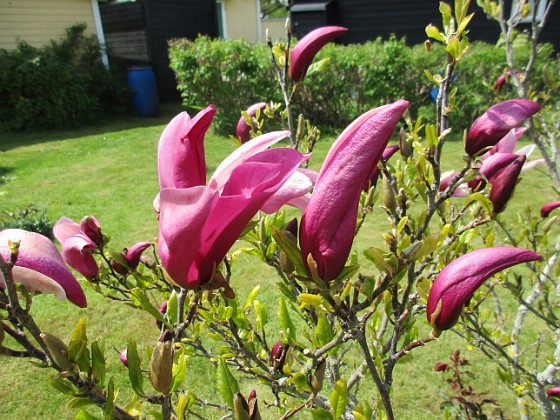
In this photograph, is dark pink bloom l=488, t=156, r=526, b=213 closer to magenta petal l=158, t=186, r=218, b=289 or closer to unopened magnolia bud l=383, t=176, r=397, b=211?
unopened magnolia bud l=383, t=176, r=397, b=211

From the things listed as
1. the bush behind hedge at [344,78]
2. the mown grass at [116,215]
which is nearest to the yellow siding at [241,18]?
the mown grass at [116,215]

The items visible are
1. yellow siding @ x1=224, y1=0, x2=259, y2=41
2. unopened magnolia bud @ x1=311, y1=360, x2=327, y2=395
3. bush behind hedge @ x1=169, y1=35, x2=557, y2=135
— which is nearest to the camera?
unopened magnolia bud @ x1=311, y1=360, x2=327, y2=395

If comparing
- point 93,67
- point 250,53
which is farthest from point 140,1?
point 250,53

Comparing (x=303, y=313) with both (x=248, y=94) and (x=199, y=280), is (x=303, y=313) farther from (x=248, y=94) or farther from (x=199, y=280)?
(x=248, y=94)

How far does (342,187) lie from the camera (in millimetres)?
587

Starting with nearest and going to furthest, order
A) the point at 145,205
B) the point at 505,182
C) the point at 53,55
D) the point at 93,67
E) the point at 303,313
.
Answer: the point at 505,182 → the point at 303,313 → the point at 145,205 → the point at 53,55 → the point at 93,67

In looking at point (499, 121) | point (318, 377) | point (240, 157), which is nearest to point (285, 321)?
point (318, 377)

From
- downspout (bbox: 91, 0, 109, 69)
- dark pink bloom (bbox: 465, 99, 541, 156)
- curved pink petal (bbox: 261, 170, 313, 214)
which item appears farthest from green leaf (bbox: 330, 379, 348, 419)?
downspout (bbox: 91, 0, 109, 69)

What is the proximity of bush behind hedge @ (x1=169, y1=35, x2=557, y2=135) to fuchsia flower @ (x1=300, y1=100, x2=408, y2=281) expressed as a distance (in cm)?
738

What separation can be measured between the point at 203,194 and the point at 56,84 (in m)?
10.6

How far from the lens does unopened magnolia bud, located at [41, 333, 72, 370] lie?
65 centimetres

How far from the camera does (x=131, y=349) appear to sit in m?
0.74

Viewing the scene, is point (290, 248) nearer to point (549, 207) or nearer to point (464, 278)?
point (464, 278)

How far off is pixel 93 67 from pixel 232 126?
4.41 m
